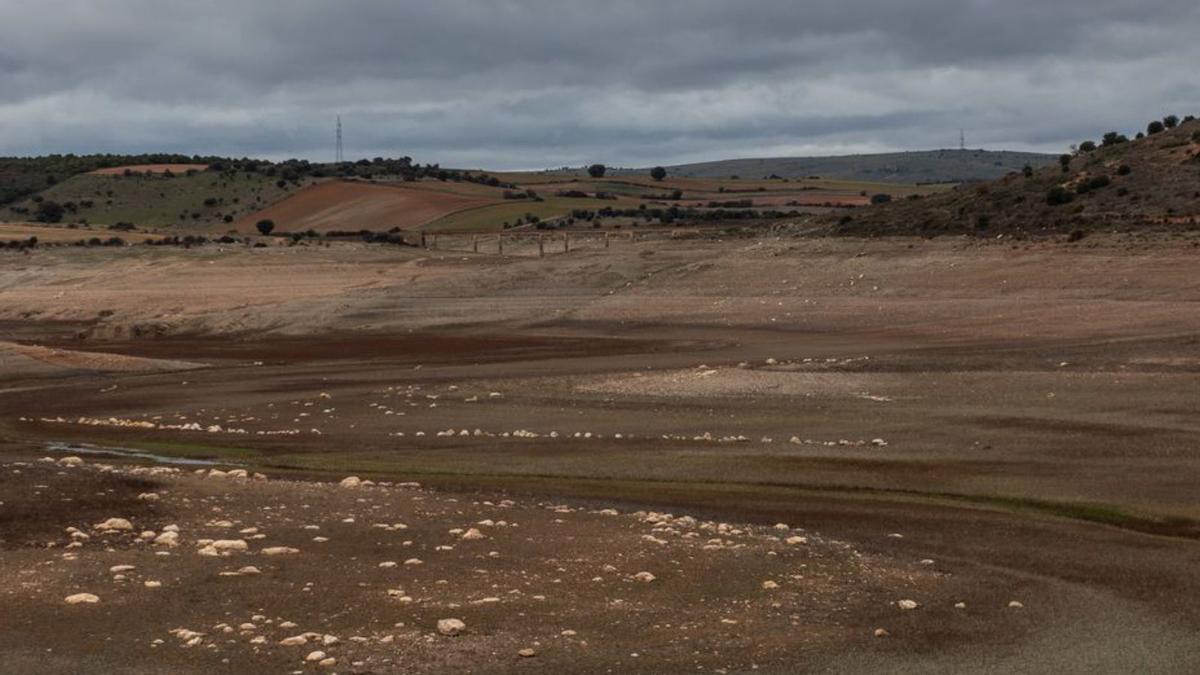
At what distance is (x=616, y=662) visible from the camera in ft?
38.1

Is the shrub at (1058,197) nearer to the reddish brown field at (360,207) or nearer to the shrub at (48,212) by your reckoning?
the reddish brown field at (360,207)

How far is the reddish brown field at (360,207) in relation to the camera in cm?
9312

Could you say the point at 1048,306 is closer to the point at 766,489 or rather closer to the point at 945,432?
the point at 945,432

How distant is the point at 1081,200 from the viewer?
57656 millimetres

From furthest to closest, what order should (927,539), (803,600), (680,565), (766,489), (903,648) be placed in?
(766,489) → (927,539) → (680,565) → (803,600) → (903,648)

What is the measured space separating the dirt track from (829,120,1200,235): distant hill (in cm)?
400

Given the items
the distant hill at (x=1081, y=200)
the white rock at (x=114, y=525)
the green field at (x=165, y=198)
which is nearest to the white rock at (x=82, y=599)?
the white rock at (x=114, y=525)

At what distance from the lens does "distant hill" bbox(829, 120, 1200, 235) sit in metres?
54.1

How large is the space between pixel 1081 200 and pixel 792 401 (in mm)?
33903

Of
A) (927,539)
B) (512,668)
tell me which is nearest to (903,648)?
(512,668)

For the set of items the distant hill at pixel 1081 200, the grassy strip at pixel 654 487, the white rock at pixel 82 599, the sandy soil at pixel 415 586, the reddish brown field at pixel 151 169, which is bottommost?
the grassy strip at pixel 654 487

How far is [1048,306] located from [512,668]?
103 ft

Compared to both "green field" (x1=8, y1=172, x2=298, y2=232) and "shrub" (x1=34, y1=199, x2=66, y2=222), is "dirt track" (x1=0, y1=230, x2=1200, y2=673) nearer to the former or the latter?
"green field" (x1=8, y1=172, x2=298, y2=232)

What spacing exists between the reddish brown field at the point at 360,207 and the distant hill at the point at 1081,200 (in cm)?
3441
